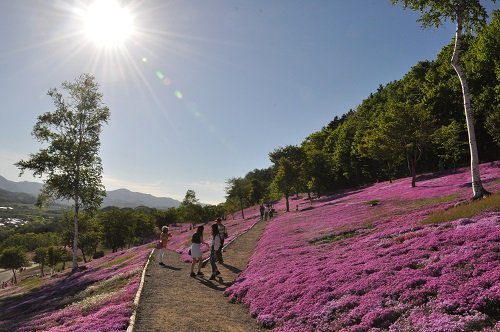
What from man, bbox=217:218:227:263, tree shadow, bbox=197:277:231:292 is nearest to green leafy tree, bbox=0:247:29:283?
man, bbox=217:218:227:263

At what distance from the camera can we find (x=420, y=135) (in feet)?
199

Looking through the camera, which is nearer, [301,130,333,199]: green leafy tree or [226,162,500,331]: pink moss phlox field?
[226,162,500,331]: pink moss phlox field

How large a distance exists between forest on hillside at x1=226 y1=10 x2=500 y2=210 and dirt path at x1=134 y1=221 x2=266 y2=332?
2646 cm

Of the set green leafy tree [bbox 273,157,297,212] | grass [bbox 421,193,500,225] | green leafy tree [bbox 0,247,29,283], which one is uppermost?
green leafy tree [bbox 273,157,297,212]

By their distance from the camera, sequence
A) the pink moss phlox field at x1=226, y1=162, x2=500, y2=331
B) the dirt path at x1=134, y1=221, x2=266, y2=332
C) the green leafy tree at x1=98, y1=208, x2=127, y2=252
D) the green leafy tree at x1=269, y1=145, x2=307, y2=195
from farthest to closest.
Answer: the green leafy tree at x1=98, y1=208, x2=127, y2=252, the green leafy tree at x1=269, y1=145, x2=307, y2=195, the dirt path at x1=134, y1=221, x2=266, y2=332, the pink moss phlox field at x1=226, y1=162, x2=500, y2=331

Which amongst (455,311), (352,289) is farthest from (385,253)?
(455,311)

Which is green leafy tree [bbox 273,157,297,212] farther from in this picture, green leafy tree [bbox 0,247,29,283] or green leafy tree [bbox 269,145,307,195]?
green leafy tree [bbox 0,247,29,283]

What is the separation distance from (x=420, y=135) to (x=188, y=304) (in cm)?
5477

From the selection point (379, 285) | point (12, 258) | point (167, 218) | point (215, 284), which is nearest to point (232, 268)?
point (215, 284)

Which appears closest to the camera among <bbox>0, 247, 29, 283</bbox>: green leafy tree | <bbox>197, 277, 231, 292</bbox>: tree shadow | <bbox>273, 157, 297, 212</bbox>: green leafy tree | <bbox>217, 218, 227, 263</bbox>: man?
<bbox>197, 277, 231, 292</bbox>: tree shadow

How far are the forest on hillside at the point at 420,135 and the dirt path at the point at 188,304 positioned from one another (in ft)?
86.8

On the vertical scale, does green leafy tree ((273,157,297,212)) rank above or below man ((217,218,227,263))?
above

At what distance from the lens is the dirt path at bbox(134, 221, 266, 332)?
14.6 m

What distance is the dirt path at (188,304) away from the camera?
14562 millimetres
